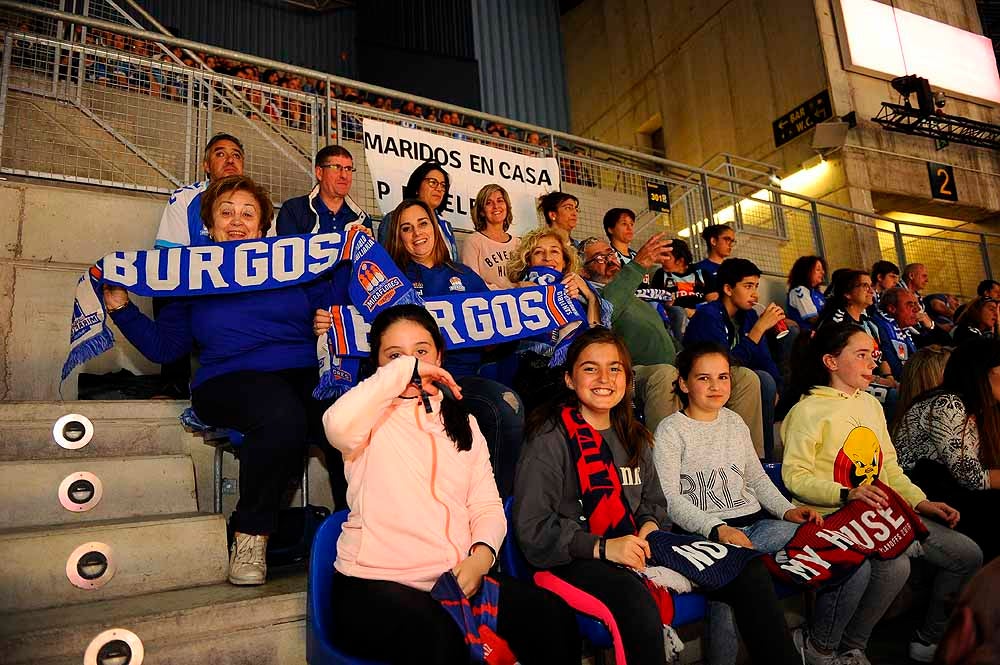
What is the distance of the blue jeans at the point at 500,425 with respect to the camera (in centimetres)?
265

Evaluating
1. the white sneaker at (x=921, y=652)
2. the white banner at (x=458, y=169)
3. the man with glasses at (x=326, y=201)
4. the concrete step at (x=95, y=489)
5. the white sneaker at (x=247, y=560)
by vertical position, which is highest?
the white banner at (x=458, y=169)

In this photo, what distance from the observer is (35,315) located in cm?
367

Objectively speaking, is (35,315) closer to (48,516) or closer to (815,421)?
(48,516)

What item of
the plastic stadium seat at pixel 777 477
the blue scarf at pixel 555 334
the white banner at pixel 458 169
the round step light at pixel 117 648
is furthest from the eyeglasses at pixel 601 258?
the round step light at pixel 117 648

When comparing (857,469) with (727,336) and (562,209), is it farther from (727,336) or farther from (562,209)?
(562,209)

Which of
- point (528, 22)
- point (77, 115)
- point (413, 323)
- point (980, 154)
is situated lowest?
point (413, 323)

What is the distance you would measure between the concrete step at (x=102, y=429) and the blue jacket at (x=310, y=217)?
1.16m

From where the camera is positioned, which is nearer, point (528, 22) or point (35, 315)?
point (35, 315)

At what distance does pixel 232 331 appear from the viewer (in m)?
2.67

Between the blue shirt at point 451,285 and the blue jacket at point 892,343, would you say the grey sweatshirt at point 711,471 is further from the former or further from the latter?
the blue jacket at point 892,343

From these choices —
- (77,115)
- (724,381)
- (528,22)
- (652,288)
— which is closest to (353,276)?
(724,381)

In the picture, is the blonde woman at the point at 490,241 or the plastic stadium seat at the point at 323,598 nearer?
the plastic stadium seat at the point at 323,598

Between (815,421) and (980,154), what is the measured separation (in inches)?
474

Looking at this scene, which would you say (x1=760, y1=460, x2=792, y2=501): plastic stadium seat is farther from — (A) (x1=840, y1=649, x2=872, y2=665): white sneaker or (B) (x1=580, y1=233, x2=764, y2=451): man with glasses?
(A) (x1=840, y1=649, x2=872, y2=665): white sneaker
